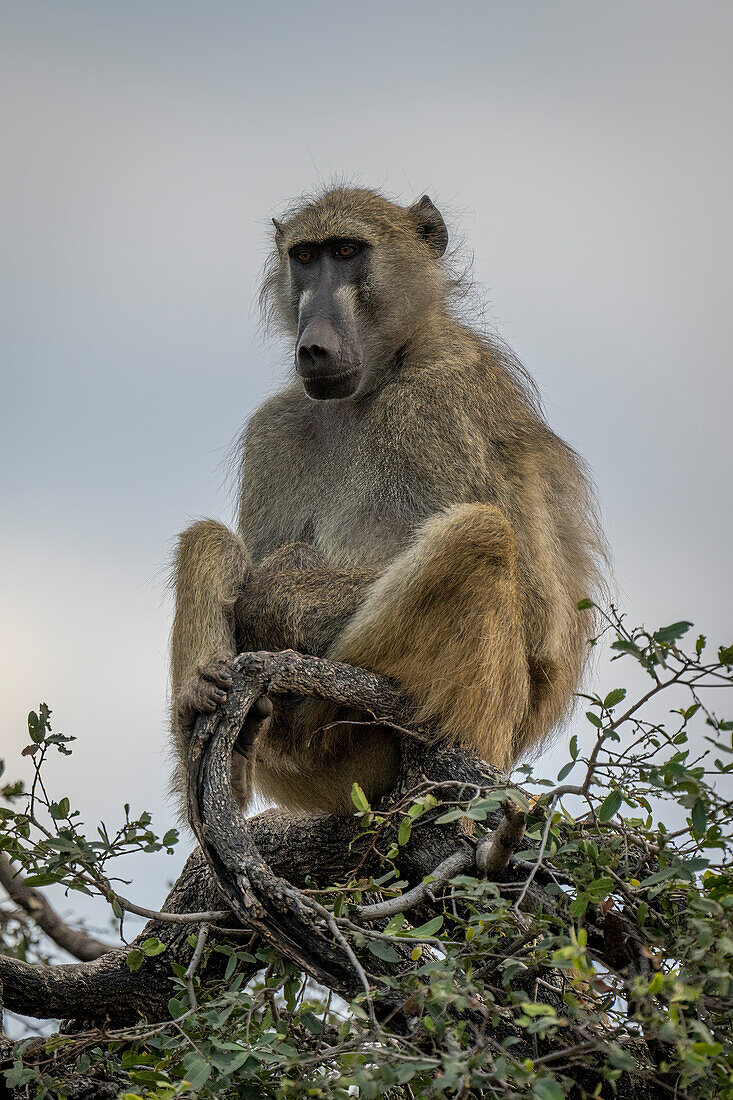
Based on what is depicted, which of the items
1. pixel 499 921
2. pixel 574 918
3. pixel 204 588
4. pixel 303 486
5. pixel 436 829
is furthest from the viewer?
pixel 303 486

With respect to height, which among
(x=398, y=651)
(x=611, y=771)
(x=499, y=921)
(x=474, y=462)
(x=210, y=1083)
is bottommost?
(x=210, y=1083)

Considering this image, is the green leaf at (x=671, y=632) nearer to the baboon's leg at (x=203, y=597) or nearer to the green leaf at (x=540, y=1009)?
the green leaf at (x=540, y=1009)

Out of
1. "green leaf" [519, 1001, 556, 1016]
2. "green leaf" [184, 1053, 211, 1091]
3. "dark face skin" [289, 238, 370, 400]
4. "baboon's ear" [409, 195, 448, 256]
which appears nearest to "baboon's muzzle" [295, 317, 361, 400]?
"dark face skin" [289, 238, 370, 400]

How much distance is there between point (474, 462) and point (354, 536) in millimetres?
535

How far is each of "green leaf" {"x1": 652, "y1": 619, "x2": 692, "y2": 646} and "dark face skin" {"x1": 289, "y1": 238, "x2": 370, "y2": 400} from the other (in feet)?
6.06

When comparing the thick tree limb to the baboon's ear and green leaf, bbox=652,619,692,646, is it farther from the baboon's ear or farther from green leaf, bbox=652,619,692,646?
the baboon's ear

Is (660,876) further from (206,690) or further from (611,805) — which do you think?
(206,690)

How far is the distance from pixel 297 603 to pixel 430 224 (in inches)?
79.3

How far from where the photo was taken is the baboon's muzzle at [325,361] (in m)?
4.18

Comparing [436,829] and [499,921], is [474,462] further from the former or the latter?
[499,921]

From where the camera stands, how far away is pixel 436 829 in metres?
3.82

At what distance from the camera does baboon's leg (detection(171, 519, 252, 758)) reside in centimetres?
402

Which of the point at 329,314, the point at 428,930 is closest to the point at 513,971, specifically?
the point at 428,930

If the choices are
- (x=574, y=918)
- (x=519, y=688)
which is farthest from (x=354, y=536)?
(x=574, y=918)
